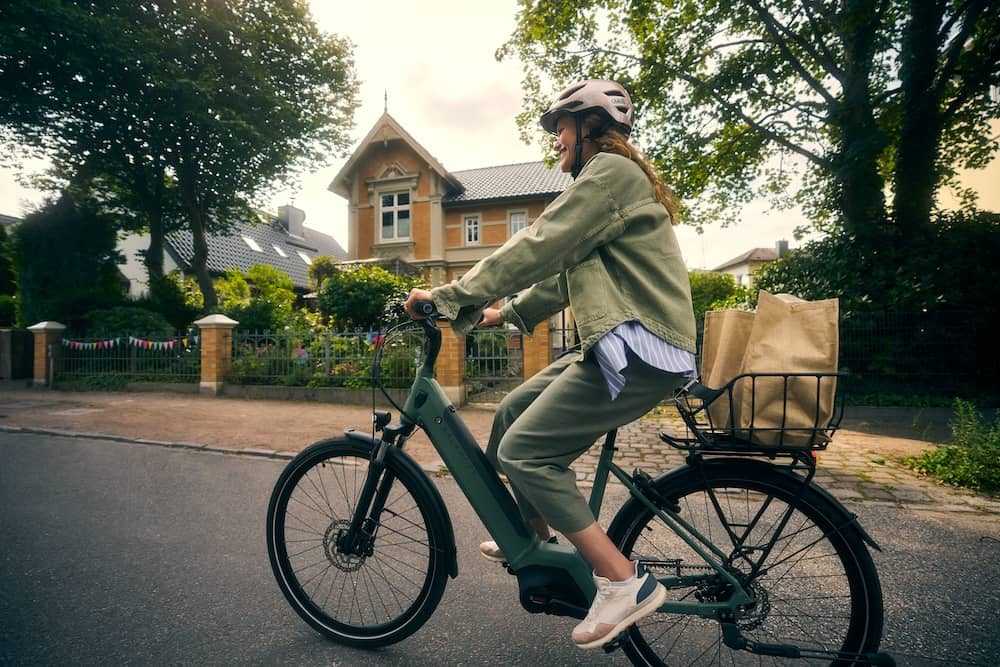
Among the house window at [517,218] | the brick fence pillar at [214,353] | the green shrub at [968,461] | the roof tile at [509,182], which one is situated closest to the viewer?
the green shrub at [968,461]

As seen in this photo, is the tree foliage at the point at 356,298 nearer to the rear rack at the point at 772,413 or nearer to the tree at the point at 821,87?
the tree at the point at 821,87

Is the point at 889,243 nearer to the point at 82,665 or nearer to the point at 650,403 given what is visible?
the point at 650,403

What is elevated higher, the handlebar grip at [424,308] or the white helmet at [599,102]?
the white helmet at [599,102]

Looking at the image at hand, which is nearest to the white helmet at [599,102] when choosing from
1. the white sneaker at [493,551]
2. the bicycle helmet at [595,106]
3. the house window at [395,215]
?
the bicycle helmet at [595,106]

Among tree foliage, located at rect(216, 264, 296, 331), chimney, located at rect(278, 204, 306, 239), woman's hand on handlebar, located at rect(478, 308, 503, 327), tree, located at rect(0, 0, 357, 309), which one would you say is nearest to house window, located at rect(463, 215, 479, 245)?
tree, located at rect(0, 0, 357, 309)

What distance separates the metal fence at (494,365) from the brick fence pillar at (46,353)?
1081 cm

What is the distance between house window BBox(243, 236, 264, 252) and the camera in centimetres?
3172

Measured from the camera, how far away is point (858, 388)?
902 cm

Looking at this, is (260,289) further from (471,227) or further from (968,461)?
(968,461)

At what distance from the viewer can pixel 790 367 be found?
1.61 meters

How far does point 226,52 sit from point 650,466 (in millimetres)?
19181

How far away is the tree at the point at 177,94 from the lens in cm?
1509

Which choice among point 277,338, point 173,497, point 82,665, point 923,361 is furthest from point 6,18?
point 923,361

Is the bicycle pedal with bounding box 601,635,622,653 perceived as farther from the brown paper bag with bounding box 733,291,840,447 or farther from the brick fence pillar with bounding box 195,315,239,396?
the brick fence pillar with bounding box 195,315,239,396
